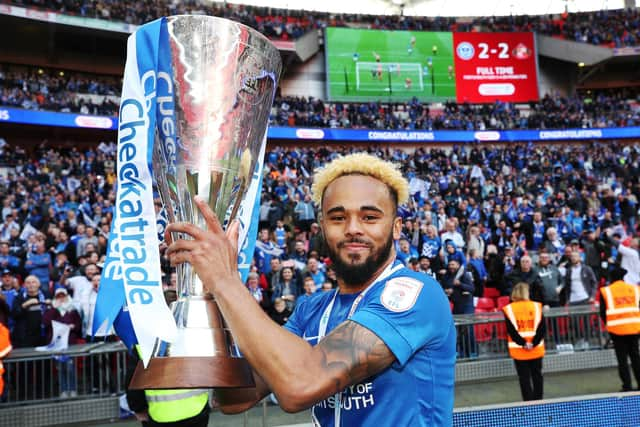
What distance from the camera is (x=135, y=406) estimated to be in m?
3.55

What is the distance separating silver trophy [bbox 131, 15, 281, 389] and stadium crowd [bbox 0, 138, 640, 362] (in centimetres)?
63

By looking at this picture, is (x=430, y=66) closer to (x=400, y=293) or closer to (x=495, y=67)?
(x=495, y=67)

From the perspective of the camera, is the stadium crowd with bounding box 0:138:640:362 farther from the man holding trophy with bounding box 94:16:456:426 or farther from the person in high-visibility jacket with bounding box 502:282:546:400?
the person in high-visibility jacket with bounding box 502:282:546:400

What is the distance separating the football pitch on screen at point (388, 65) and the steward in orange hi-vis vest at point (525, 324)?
24.6m

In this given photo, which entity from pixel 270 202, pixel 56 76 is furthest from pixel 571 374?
pixel 56 76

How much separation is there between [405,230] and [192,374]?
57.7 inches

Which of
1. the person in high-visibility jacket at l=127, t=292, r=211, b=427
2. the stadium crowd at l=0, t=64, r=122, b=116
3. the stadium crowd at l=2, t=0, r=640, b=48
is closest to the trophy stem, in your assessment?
the person in high-visibility jacket at l=127, t=292, r=211, b=427

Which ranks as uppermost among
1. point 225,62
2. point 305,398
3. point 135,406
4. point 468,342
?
point 225,62

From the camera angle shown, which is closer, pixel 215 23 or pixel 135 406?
pixel 215 23

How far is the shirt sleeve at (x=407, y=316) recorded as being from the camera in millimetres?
1355

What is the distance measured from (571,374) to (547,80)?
29.9m

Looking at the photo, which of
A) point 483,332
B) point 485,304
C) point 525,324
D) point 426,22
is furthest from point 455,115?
point 525,324

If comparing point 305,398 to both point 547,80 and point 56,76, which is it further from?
point 547,80

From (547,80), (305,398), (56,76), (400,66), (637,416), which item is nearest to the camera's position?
(305,398)
